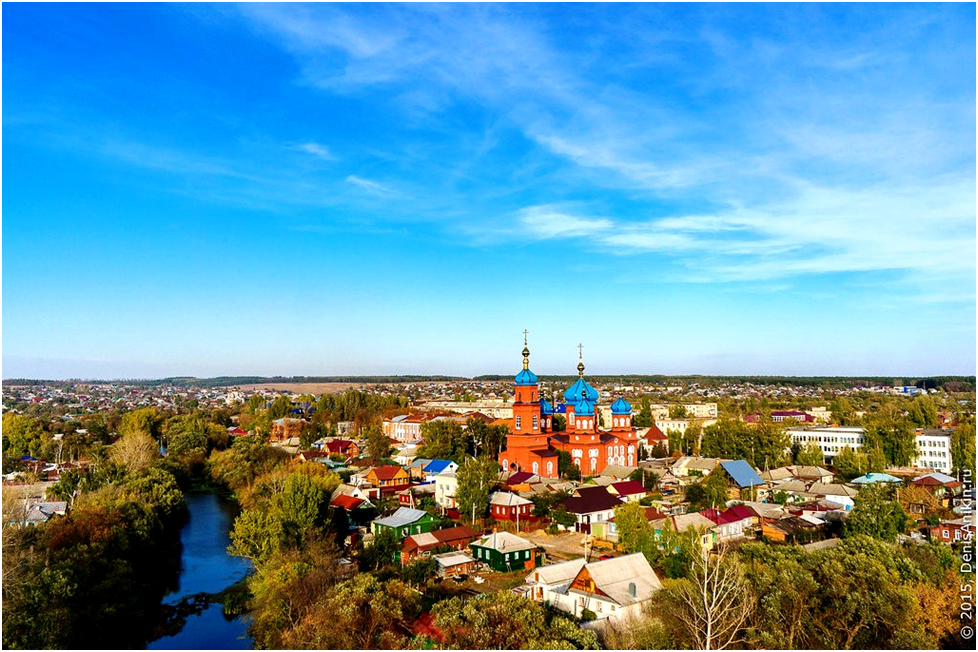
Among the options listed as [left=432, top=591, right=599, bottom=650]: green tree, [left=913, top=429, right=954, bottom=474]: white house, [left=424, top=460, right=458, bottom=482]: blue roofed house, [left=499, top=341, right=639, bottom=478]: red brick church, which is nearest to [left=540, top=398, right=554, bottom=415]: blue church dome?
[left=499, top=341, right=639, bottom=478]: red brick church

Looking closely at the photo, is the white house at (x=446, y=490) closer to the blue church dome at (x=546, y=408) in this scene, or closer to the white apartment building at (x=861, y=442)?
the blue church dome at (x=546, y=408)

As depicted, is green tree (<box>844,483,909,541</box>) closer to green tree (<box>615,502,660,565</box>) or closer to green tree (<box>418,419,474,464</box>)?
green tree (<box>615,502,660,565</box>)

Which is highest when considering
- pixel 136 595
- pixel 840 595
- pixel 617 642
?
pixel 840 595

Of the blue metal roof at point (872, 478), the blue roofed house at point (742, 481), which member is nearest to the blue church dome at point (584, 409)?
the blue roofed house at point (742, 481)

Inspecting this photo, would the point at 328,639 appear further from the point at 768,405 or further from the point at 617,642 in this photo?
the point at 768,405

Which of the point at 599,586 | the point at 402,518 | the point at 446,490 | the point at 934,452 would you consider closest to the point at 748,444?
the point at 934,452

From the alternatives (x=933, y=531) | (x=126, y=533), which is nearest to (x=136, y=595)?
(x=126, y=533)

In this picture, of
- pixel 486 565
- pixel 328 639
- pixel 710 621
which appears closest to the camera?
pixel 710 621
